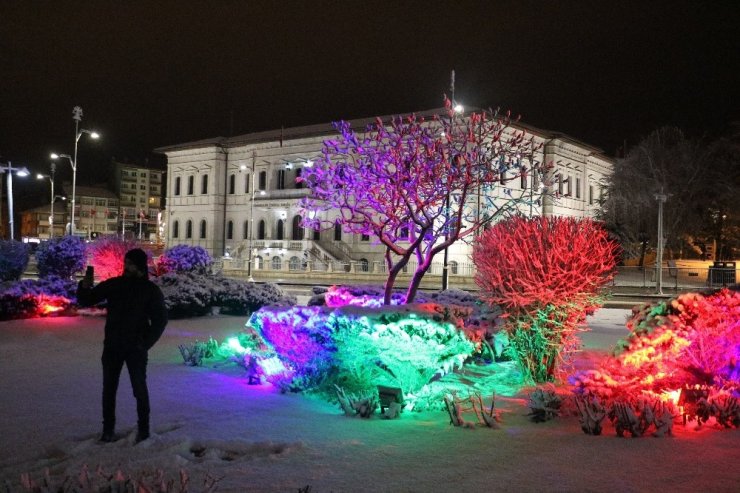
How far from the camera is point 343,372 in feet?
27.0

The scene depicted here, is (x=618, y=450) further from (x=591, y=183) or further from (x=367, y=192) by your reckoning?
(x=591, y=183)

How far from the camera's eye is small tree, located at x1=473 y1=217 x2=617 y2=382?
9.20m

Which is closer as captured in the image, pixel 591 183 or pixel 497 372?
pixel 497 372

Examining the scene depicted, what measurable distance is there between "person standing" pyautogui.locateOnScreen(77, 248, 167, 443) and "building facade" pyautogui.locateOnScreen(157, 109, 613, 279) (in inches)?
1534

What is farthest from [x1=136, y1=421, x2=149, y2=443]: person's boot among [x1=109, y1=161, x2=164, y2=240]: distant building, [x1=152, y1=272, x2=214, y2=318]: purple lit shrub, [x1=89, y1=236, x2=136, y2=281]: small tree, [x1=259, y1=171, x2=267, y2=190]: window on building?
[x1=109, y1=161, x2=164, y2=240]: distant building

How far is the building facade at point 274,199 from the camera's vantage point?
2043 inches

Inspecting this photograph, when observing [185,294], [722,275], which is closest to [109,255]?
[185,294]

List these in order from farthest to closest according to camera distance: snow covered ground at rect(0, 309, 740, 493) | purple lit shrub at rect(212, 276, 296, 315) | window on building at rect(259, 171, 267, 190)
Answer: window on building at rect(259, 171, 267, 190), purple lit shrub at rect(212, 276, 296, 315), snow covered ground at rect(0, 309, 740, 493)

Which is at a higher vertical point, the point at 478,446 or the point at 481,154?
the point at 481,154

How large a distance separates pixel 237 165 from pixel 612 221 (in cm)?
3564

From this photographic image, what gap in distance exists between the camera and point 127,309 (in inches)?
244

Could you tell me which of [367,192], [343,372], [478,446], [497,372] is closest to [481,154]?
[367,192]

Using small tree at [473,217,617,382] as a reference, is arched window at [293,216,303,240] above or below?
above

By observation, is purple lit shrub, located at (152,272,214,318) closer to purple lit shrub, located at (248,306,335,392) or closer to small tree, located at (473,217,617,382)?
purple lit shrub, located at (248,306,335,392)
